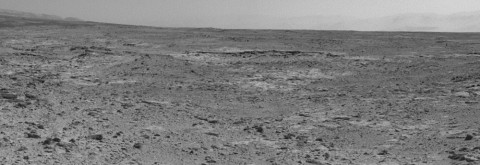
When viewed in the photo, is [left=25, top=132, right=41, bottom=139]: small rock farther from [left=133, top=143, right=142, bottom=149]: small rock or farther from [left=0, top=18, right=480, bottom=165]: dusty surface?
[left=133, top=143, right=142, bottom=149]: small rock

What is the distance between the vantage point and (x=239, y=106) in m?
7.20

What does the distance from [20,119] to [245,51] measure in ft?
24.0

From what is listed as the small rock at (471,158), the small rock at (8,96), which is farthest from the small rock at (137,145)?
the small rock at (471,158)

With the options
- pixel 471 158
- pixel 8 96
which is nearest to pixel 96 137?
pixel 8 96

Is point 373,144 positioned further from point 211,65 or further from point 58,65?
point 58,65

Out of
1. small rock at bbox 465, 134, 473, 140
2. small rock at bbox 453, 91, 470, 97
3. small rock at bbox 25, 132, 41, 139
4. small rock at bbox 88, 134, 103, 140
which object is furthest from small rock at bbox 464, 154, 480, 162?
small rock at bbox 25, 132, 41, 139

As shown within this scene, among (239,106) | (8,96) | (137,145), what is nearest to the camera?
(137,145)

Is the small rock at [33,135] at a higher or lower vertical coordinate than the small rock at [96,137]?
higher

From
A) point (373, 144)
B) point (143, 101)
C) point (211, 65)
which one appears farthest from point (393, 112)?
point (211, 65)

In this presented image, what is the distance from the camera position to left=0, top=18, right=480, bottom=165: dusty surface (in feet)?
16.5

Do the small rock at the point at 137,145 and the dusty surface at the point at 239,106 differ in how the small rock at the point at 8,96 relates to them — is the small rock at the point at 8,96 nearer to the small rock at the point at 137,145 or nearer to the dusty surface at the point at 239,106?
the dusty surface at the point at 239,106

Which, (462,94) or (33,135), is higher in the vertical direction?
(462,94)

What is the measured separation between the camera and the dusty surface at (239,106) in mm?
5027

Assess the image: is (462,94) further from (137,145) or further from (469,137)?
(137,145)
